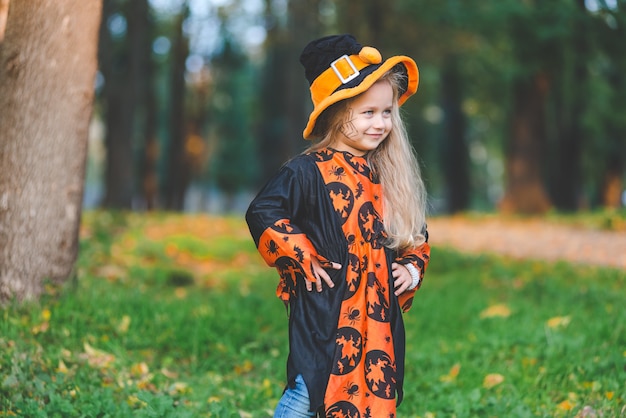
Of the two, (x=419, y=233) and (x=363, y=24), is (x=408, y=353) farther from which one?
(x=363, y=24)

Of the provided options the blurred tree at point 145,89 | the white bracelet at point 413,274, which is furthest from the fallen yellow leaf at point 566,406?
the blurred tree at point 145,89

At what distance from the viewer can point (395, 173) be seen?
10.3 feet

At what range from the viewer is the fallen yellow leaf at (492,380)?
4336mm

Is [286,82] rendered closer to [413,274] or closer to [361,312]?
[413,274]

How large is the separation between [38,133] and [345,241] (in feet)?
9.16

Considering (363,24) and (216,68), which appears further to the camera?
(216,68)

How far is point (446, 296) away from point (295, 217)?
4360mm

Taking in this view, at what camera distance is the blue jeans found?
2791 mm

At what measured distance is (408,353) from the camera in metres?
5.12

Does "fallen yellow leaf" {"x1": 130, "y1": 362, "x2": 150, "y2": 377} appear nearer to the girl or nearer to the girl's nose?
the girl

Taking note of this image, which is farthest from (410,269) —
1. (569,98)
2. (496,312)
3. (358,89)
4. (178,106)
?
(178,106)

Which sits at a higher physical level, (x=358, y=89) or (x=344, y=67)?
(x=344, y=67)

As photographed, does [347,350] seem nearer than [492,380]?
Yes

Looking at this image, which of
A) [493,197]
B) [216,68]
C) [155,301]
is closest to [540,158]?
[155,301]
